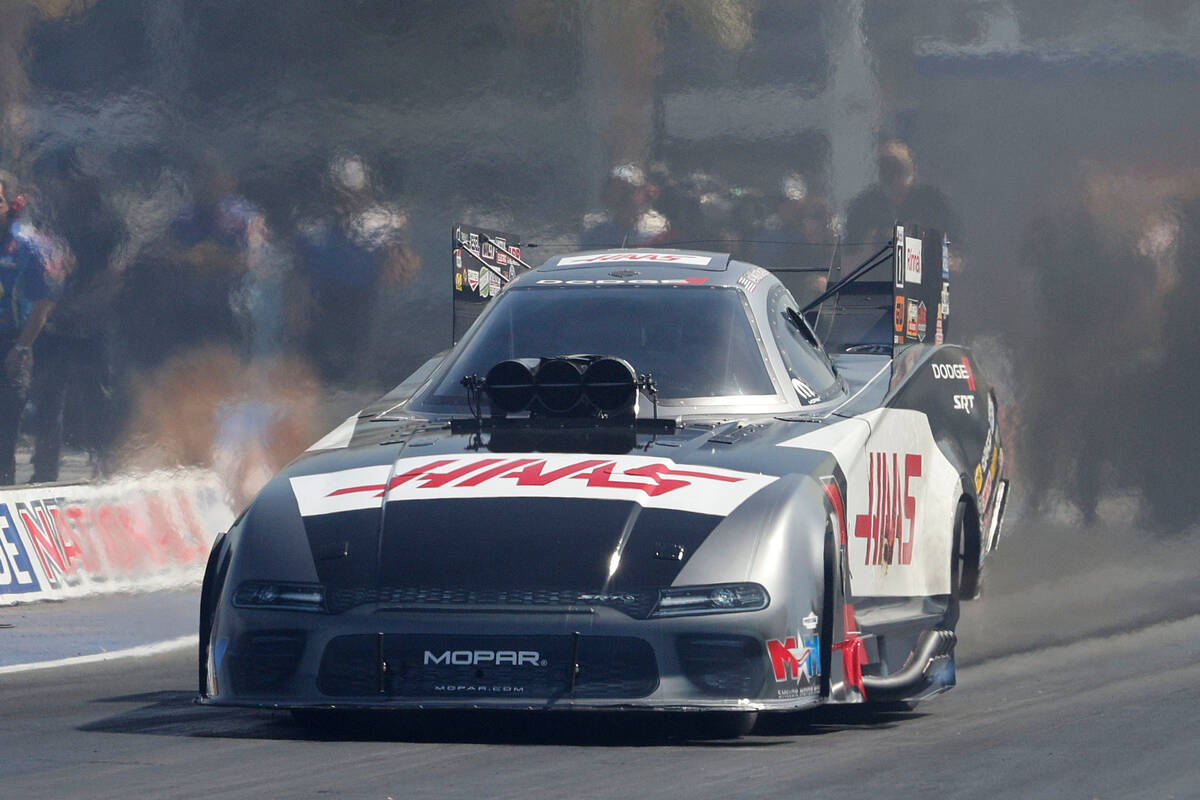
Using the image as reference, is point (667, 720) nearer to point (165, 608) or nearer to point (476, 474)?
point (476, 474)

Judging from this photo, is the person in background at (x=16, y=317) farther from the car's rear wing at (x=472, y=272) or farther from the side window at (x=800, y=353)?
the side window at (x=800, y=353)

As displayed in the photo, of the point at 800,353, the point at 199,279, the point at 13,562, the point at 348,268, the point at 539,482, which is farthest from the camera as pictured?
the point at 199,279

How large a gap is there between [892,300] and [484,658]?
3385 mm

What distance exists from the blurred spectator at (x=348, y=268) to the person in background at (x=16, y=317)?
2204mm

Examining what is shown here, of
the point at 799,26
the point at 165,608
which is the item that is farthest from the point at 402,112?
the point at 165,608

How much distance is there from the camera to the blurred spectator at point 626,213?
1491 centimetres

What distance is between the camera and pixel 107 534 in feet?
34.2

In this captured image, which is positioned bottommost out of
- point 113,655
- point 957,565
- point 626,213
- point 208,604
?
point 113,655

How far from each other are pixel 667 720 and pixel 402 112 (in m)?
11.0

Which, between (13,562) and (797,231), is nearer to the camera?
(13,562)

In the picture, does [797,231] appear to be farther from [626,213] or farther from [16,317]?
[16,317]

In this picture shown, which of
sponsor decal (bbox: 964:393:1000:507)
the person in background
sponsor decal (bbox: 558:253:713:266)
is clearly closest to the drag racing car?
sponsor decal (bbox: 558:253:713:266)

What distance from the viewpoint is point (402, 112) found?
15664mm

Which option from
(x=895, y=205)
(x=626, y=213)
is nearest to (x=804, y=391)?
(x=895, y=205)
